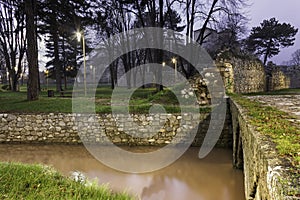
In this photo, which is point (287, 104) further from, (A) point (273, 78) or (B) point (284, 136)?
(A) point (273, 78)

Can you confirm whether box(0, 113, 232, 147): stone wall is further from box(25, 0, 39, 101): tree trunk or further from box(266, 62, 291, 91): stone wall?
box(266, 62, 291, 91): stone wall

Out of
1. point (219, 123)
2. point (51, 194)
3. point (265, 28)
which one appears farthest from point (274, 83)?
point (51, 194)

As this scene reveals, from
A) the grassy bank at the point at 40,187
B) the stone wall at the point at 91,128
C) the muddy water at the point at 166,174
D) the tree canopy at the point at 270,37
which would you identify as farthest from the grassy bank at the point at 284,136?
the tree canopy at the point at 270,37

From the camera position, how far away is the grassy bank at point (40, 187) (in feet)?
10.4

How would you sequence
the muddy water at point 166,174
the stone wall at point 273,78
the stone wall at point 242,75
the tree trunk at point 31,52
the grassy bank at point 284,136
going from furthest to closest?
the stone wall at point 273,78 < the tree trunk at point 31,52 < the stone wall at point 242,75 < the muddy water at point 166,174 < the grassy bank at point 284,136

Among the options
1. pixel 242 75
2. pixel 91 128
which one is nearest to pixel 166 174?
pixel 91 128

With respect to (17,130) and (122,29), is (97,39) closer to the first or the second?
(122,29)

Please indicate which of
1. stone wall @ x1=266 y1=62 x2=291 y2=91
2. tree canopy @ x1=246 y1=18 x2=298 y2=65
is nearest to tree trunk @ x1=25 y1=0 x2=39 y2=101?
stone wall @ x1=266 y1=62 x2=291 y2=91

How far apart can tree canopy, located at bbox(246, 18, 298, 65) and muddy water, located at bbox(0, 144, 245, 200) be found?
19.5 metres

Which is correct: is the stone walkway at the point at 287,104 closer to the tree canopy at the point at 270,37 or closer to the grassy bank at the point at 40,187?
the grassy bank at the point at 40,187

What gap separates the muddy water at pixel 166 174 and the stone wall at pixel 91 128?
1.46ft

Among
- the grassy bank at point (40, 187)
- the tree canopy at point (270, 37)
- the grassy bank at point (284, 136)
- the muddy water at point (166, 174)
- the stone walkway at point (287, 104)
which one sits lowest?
the muddy water at point (166, 174)

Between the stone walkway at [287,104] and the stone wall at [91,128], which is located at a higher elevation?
the stone walkway at [287,104]

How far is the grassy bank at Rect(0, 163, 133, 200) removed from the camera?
3172mm
